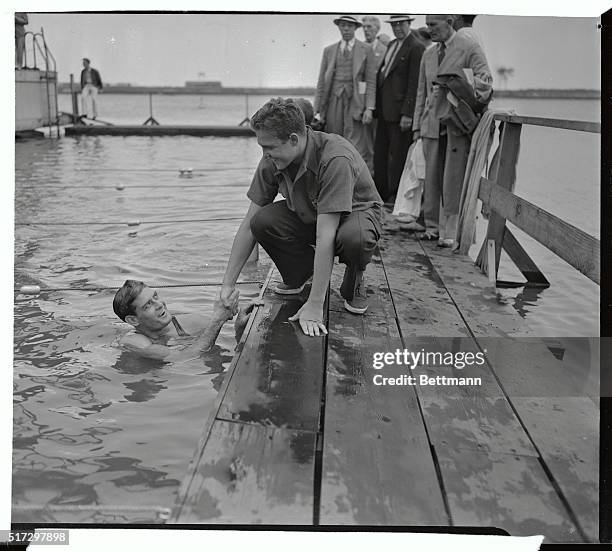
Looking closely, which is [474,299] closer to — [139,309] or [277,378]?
[277,378]

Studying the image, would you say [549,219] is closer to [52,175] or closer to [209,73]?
[209,73]

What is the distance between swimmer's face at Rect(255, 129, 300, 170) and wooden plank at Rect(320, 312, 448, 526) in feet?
2.12

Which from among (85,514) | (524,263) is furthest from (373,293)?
(85,514)

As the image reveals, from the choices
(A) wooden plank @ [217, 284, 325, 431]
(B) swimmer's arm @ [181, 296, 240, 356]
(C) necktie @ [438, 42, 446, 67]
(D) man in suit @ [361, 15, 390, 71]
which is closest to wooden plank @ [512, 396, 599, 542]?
(A) wooden plank @ [217, 284, 325, 431]

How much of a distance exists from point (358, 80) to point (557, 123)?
1.96 m

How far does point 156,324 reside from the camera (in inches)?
108

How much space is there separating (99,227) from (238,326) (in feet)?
7.65

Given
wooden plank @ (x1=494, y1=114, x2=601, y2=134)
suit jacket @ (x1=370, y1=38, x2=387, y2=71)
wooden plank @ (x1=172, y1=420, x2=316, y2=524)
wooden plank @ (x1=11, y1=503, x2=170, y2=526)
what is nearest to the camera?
wooden plank @ (x1=172, y1=420, x2=316, y2=524)

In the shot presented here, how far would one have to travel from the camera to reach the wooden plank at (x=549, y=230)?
2.49 m

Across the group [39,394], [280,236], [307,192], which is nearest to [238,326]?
[280,236]

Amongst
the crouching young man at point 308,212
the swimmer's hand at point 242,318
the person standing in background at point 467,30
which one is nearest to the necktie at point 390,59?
the person standing in background at point 467,30

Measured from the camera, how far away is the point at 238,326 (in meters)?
2.71

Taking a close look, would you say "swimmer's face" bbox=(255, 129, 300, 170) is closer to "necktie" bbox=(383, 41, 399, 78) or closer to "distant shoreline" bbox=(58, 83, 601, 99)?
"distant shoreline" bbox=(58, 83, 601, 99)

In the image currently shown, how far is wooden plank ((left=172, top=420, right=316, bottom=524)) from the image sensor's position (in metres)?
1.49
